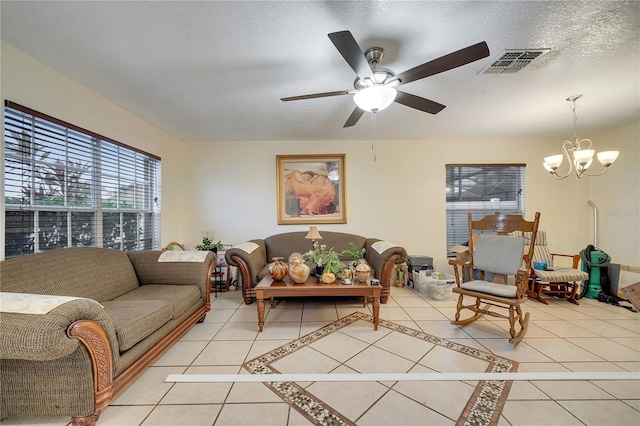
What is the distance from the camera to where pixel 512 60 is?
6.07 feet

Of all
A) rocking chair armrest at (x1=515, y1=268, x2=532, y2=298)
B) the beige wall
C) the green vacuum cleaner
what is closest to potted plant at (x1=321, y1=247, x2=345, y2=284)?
the beige wall

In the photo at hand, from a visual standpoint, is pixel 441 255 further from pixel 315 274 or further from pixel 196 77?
pixel 196 77

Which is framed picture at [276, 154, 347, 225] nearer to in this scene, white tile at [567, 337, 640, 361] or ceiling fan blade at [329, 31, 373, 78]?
ceiling fan blade at [329, 31, 373, 78]

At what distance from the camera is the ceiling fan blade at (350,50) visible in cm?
124

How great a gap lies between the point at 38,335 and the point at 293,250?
8.98ft

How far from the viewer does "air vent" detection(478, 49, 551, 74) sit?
1752 millimetres

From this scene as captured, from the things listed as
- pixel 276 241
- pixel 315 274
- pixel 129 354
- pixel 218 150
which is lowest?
pixel 129 354

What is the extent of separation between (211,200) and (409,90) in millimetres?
3289

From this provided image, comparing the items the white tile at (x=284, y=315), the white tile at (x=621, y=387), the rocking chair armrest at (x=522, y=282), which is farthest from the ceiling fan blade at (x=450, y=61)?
the white tile at (x=284, y=315)

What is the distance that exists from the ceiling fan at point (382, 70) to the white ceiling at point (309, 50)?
0.17 m

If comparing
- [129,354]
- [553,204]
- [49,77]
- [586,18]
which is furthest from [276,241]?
[553,204]

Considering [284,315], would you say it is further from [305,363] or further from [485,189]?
[485,189]

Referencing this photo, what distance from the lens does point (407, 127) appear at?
3330mm

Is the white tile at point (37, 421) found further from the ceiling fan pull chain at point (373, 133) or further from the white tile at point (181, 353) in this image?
the ceiling fan pull chain at point (373, 133)
